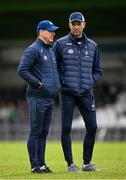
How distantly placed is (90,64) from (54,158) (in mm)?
4403

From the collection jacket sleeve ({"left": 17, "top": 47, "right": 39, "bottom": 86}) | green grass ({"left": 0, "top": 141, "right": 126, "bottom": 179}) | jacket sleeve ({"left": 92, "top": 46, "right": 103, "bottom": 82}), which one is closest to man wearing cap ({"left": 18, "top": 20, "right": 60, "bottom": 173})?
jacket sleeve ({"left": 17, "top": 47, "right": 39, "bottom": 86})

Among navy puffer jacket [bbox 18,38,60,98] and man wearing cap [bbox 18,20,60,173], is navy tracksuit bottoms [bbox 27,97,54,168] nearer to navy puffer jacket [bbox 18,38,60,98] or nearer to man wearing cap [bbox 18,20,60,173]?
man wearing cap [bbox 18,20,60,173]

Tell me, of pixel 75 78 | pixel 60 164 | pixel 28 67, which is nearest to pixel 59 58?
pixel 75 78

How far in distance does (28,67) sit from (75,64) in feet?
2.55

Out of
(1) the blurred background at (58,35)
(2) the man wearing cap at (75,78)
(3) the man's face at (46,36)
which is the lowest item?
(1) the blurred background at (58,35)

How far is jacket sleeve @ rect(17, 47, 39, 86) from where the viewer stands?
483 inches

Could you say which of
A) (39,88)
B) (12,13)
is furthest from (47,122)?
(12,13)

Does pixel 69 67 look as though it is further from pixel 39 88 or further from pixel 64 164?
pixel 64 164

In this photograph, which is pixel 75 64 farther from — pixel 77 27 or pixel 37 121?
pixel 37 121

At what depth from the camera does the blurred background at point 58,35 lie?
89.0 ft

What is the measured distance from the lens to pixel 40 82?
12.4 metres

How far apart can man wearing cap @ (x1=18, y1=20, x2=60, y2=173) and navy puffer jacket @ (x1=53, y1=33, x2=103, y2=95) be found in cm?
25

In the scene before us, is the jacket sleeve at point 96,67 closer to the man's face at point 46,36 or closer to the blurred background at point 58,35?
the man's face at point 46,36

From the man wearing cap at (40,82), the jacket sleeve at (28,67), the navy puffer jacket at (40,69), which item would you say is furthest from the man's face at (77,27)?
the jacket sleeve at (28,67)
